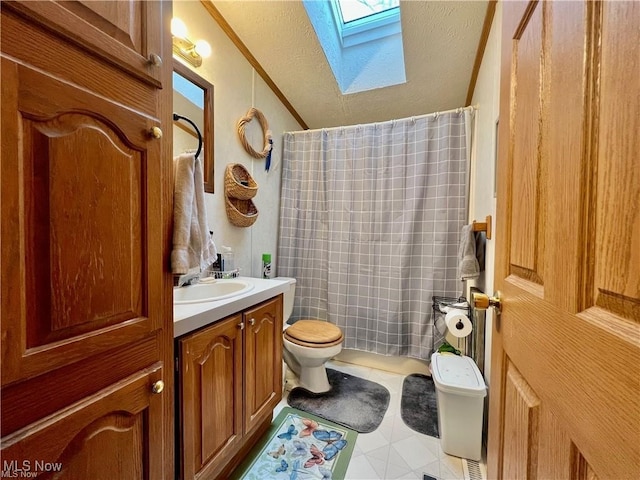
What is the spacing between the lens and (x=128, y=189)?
0.59 metres

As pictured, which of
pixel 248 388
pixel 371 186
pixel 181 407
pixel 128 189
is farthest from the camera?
pixel 371 186

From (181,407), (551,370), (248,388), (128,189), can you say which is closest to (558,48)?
(551,370)

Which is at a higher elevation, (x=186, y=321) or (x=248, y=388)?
(x=186, y=321)

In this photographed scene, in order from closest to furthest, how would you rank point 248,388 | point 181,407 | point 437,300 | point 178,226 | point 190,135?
point 178,226, point 181,407, point 248,388, point 190,135, point 437,300

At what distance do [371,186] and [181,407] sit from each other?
184 cm

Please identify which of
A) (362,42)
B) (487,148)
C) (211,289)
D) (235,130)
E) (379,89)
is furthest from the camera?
(379,89)

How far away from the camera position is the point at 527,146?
56 cm

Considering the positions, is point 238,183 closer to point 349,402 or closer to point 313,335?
point 313,335

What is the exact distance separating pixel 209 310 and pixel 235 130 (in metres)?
1.33

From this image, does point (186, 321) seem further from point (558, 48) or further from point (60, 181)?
point (558, 48)

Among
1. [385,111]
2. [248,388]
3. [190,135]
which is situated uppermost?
[385,111]

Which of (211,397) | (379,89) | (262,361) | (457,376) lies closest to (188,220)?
(211,397)

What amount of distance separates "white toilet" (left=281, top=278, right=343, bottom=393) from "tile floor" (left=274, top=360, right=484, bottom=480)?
12.6 inches

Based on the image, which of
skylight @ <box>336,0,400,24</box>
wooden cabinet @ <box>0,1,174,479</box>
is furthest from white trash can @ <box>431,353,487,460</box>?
skylight @ <box>336,0,400,24</box>
